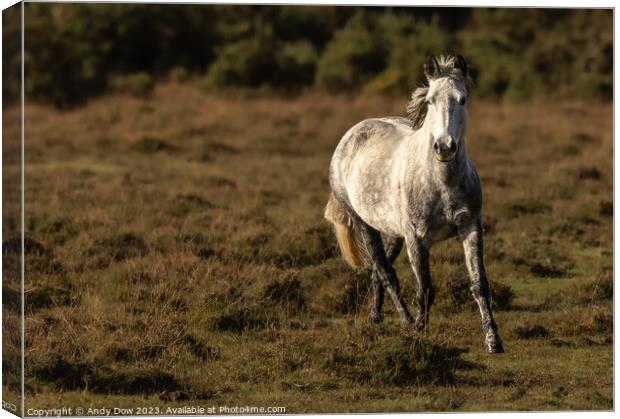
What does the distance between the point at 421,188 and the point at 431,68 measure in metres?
0.92

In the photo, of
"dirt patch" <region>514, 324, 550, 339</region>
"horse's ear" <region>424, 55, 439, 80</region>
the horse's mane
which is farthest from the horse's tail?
"horse's ear" <region>424, 55, 439, 80</region>

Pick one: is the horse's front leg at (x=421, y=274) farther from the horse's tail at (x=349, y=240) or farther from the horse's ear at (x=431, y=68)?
the horse's tail at (x=349, y=240)

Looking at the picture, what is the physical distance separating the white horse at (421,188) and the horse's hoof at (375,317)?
0.04 ft

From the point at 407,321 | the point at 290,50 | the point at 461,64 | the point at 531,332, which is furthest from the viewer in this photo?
the point at 290,50

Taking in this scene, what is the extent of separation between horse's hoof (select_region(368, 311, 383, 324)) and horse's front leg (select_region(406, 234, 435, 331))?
0.97 m

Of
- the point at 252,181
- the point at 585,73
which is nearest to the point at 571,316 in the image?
the point at 252,181

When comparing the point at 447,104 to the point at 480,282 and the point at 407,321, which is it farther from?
the point at 407,321

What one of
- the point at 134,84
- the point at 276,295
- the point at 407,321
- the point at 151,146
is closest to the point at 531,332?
the point at 407,321

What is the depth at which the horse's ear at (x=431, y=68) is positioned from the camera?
27.5 feet

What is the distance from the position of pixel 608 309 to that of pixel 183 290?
3.93m

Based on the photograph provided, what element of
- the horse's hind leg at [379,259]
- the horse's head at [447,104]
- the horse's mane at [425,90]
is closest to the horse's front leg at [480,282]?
the horse's head at [447,104]

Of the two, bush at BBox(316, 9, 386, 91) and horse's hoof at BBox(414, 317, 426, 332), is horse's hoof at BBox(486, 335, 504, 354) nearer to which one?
horse's hoof at BBox(414, 317, 426, 332)

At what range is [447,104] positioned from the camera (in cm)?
810

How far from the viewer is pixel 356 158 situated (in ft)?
33.6
